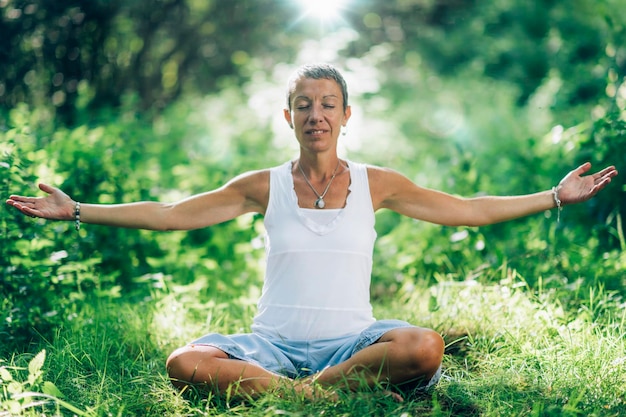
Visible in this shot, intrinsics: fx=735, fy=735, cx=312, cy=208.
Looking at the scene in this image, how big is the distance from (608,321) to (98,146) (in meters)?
3.59

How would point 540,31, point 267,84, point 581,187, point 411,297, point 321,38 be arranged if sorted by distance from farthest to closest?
point 540,31 → point 321,38 → point 267,84 → point 411,297 → point 581,187

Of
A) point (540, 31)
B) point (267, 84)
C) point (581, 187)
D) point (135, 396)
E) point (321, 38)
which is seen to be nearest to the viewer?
point (135, 396)

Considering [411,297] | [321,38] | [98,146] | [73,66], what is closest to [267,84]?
[321,38]

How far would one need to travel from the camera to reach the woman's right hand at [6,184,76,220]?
3.21m

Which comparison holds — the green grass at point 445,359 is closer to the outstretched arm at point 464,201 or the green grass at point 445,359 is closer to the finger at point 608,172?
the outstretched arm at point 464,201

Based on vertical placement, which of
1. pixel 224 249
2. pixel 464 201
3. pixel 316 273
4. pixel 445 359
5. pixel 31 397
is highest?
pixel 464 201

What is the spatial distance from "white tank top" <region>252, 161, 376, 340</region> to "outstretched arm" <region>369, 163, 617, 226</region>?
0.23 metres

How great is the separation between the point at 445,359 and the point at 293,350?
0.87 m

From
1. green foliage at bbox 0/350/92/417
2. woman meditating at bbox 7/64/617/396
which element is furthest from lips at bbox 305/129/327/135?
green foliage at bbox 0/350/92/417

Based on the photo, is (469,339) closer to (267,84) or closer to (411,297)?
(411,297)

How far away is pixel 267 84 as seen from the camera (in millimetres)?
9312

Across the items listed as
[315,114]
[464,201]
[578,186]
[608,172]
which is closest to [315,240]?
[315,114]

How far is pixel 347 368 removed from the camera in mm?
3086

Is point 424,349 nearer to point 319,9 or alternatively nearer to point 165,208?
point 165,208
